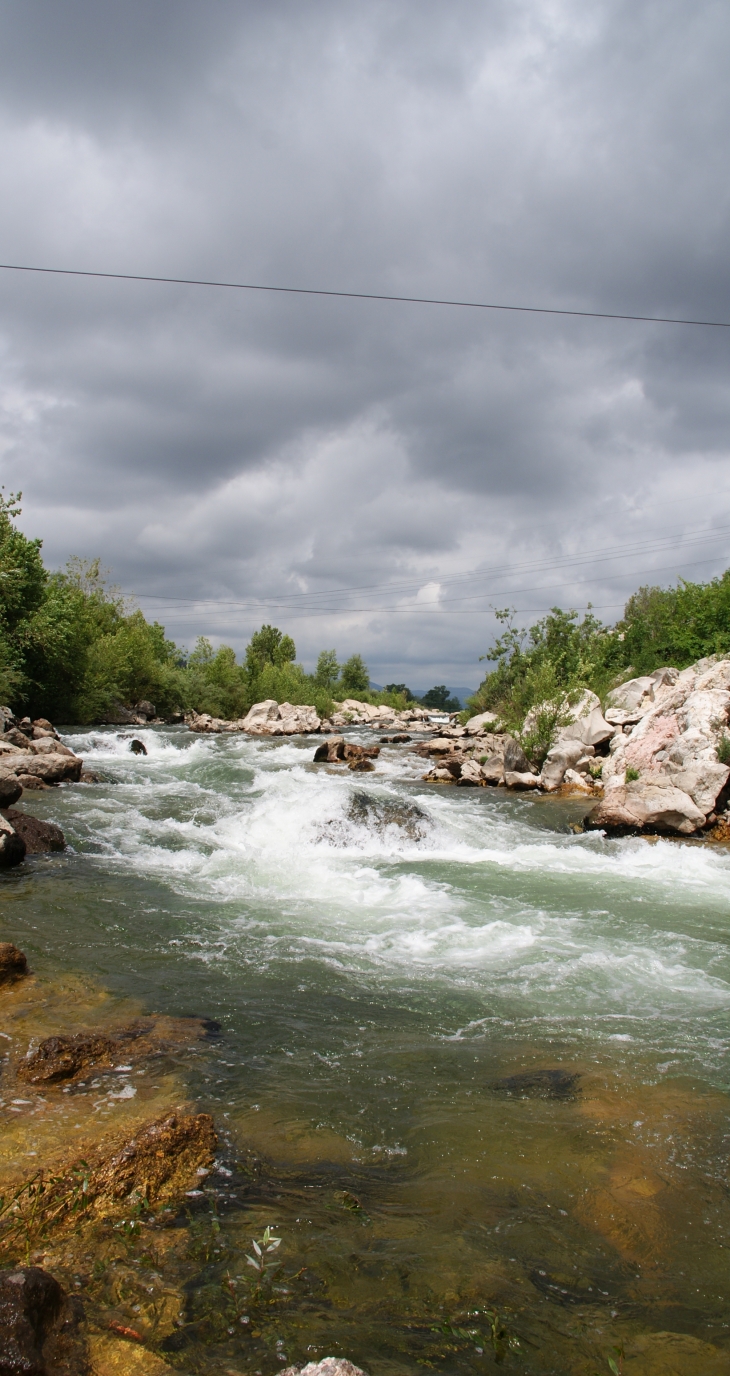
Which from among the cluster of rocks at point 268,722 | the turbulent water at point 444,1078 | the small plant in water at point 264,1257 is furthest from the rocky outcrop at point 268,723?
the small plant in water at point 264,1257

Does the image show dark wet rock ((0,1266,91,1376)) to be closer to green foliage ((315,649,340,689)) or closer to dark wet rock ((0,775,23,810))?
dark wet rock ((0,775,23,810))

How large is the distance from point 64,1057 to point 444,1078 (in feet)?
9.61

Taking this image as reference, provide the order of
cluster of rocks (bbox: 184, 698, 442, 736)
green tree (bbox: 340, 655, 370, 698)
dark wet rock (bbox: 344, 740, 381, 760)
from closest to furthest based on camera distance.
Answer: dark wet rock (bbox: 344, 740, 381, 760)
cluster of rocks (bbox: 184, 698, 442, 736)
green tree (bbox: 340, 655, 370, 698)

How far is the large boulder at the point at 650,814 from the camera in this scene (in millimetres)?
17469

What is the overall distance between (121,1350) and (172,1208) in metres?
1.01

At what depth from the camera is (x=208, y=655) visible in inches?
2884

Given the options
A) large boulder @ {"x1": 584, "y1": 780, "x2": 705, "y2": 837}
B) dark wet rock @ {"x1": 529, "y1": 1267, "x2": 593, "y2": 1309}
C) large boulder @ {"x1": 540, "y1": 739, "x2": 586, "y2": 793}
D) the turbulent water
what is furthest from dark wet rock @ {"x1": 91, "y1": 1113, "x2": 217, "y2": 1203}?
large boulder @ {"x1": 540, "y1": 739, "x2": 586, "y2": 793}

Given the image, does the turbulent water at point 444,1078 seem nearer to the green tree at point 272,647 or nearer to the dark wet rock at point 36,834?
the dark wet rock at point 36,834

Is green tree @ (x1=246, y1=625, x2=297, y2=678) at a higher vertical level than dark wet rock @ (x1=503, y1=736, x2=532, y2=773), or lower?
higher

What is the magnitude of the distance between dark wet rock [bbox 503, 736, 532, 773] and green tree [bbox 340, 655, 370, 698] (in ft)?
328

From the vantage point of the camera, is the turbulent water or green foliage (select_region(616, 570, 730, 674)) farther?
green foliage (select_region(616, 570, 730, 674))

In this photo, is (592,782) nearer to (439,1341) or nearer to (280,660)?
(439,1341)

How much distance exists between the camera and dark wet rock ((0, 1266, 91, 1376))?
2.54 meters

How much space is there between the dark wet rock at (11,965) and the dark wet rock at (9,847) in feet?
16.2
